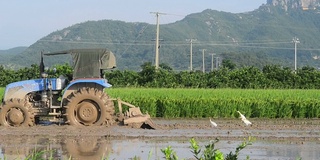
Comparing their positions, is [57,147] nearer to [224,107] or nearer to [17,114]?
[17,114]

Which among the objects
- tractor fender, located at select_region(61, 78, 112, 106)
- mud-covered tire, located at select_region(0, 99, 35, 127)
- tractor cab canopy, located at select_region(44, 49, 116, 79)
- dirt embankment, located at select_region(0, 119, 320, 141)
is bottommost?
dirt embankment, located at select_region(0, 119, 320, 141)

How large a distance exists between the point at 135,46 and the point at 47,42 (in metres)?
20.4

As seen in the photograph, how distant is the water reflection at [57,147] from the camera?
12.2 m

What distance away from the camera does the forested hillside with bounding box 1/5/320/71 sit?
12731 centimetres

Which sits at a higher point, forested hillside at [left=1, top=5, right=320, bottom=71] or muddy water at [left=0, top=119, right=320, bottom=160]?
forested hillside at [left=1, top=5, right=320, bottom=71]

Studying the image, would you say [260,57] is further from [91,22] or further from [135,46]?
[91,22]

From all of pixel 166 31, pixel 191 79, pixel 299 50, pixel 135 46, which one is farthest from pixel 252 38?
pixel 191 79

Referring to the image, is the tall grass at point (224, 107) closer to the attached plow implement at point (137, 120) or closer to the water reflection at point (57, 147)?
the attached plow implement at point (137, 120)

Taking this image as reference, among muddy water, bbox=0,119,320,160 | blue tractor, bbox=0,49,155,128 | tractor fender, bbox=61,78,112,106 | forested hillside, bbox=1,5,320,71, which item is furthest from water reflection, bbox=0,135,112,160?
forested hillside, bbox=1,5,320,71

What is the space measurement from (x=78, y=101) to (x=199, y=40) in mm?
145489

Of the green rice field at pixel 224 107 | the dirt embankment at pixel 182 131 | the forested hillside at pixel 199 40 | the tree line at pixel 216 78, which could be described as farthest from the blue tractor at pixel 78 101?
the forested hillside at pixel 199 40

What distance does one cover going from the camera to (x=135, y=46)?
458ft

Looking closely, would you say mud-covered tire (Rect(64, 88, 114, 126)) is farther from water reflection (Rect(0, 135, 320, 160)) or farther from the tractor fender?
water reflection (Rect(0, 135, 320, 160))

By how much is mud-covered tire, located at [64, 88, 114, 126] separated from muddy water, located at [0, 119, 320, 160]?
0.44m
